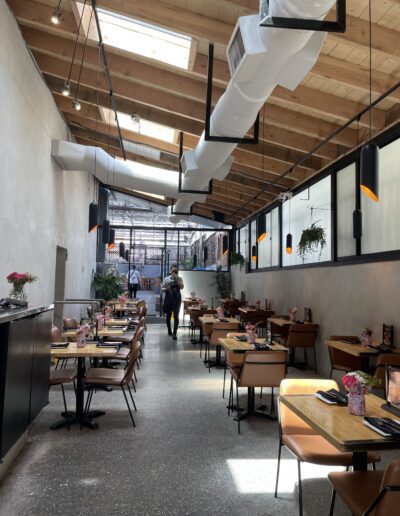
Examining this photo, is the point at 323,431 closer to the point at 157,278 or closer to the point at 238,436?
the point at 238,436

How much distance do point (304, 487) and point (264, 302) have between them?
8.03m

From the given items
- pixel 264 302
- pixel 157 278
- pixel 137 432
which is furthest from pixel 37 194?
pixel 157 278

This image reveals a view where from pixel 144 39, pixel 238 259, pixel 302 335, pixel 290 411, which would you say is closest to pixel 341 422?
pixel 290 411

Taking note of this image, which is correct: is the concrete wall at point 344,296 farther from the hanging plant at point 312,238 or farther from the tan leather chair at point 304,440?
the tan leather chair at point 304,440

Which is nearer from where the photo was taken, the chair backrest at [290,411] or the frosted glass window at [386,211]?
the chair backrest at [290,411]

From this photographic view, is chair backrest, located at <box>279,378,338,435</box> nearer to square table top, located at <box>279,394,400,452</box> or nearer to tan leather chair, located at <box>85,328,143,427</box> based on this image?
square table top, located at <box>279,394,400,452</box>

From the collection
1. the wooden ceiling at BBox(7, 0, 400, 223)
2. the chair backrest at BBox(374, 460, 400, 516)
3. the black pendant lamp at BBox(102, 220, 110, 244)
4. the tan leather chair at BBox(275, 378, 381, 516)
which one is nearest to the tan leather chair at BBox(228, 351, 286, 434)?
the tan leather chair at BBox(275, 378, 381, 516)

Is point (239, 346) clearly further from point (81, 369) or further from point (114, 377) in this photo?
point (81, 369)

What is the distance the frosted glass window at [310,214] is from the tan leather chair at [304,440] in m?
4.64

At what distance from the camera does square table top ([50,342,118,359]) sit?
13.0 feet

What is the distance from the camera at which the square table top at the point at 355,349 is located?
4.66 meters

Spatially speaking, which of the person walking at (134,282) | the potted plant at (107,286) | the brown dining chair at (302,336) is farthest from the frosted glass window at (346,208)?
the person walking at (134,282)

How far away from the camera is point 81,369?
425 cm

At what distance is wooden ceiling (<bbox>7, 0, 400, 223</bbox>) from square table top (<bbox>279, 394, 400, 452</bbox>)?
3.42 meters
